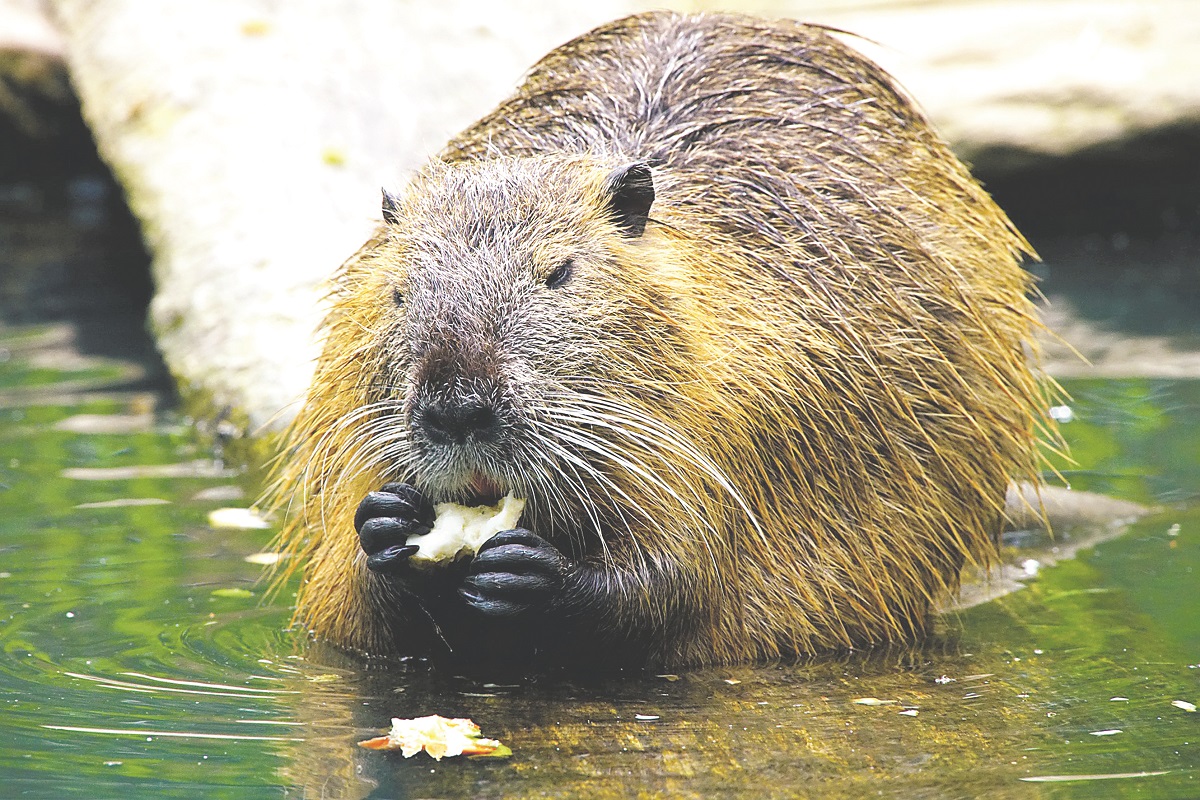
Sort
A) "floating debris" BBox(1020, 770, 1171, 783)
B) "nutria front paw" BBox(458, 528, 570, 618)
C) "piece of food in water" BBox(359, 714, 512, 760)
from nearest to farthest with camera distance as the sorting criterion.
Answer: "floating debris" BBox(1020, 770, 1171, 783) → "piece of food in water" BBox(359, 714, 512, 760) → "nutria front paw" BBox(458, 528, 570, 618)

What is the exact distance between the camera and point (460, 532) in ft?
12.7

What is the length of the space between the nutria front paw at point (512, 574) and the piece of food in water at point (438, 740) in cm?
28

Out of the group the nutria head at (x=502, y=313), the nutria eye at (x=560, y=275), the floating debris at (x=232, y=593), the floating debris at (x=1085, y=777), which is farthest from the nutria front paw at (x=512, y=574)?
the floating debris at (x=232, y=593)

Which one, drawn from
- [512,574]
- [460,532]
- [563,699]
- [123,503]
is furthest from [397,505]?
[123,503]

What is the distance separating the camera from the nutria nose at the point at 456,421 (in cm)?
359

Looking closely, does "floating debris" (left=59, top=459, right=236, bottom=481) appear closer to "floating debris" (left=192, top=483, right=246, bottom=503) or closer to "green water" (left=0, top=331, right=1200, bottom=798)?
"floating debris" (left=192, top=483, right=246, bottom=503)

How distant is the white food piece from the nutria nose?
0.89ft

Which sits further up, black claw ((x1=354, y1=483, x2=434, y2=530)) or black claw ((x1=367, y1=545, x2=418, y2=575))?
black claw ((x1=354, y1=483, x2=434, y2=530))

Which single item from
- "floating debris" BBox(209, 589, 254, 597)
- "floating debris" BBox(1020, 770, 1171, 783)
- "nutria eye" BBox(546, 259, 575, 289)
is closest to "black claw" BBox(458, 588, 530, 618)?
"nutria eye" BBox(546, 259, 575, 289)

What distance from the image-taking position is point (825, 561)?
450 centimetres

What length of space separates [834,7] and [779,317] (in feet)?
23.7

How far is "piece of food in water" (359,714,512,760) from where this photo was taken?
3566 millimetres

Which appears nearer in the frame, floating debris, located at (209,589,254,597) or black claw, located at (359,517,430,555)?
black claw, located at (359,517,430,555)

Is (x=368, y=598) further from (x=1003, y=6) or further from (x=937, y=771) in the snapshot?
(x=1003, y=6)
